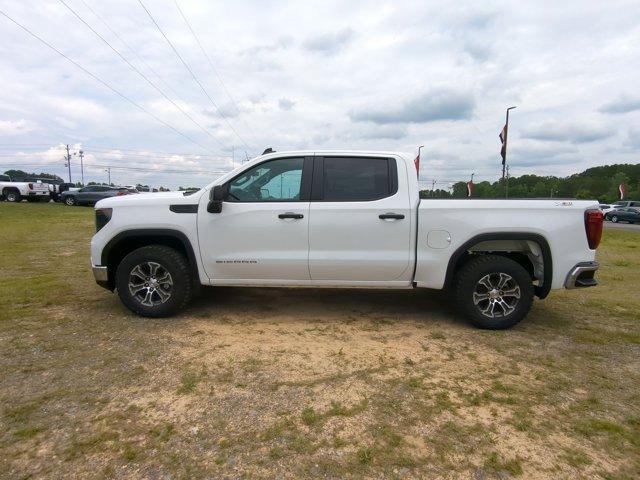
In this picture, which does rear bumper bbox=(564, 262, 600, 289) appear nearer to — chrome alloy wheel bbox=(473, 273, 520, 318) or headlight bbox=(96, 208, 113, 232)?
chrome alloy wheel bbox=(473, 273, 520, 318)

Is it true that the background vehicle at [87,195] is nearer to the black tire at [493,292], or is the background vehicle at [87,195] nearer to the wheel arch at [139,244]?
the wheel arch at [139,244]

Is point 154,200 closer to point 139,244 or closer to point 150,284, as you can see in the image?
point 139,244

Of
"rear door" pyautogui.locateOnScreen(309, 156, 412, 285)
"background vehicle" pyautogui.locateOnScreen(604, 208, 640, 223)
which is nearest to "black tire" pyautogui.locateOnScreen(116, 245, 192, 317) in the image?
"rear door" pyautogui.locateOnScreen(309, 156, 412, 285)

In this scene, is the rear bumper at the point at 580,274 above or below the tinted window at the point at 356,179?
below

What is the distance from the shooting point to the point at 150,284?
4707mm

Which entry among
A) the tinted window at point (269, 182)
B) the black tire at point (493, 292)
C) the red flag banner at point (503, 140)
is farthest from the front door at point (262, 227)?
the red flag banner at point (503, 140)

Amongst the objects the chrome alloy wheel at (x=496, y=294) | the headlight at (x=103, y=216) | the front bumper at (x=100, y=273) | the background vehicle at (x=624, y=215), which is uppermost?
→ the headlight at (x=103, y=216)

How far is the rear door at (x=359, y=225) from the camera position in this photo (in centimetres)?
441

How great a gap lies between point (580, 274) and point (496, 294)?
82cm

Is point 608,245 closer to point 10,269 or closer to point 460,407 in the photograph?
Result: point 460,407

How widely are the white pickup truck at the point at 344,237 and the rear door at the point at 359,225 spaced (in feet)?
→ 0.03

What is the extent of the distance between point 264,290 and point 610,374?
4028 mm

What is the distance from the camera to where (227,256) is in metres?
4.57

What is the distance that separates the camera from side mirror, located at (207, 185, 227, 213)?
442cm
